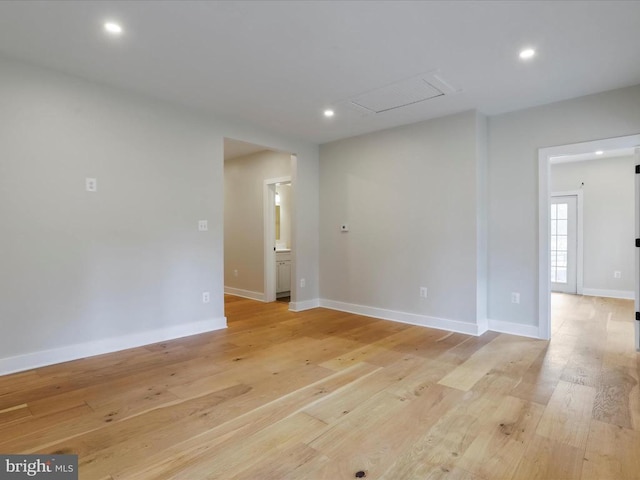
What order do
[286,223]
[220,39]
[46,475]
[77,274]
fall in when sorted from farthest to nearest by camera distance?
[286,223] → [77,274] → [220,39] → [46,475]

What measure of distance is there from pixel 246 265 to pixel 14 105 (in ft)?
12.9

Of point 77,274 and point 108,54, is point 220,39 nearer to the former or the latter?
point 108,54

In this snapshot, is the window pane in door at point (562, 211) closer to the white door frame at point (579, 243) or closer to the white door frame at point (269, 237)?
the white door frame at point (579, 243)

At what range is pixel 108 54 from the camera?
272cm

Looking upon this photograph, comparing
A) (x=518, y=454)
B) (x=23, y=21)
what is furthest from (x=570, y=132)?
(x=23, y=21)

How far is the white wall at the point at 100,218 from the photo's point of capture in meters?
2.83

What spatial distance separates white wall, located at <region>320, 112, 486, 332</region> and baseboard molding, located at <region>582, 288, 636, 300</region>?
3.97m

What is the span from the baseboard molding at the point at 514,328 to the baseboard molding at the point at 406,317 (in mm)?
293

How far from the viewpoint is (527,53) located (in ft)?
8.80

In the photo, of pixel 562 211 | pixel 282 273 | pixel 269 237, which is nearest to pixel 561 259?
pixel 562 211

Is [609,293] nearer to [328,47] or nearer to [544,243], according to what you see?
[544,243]

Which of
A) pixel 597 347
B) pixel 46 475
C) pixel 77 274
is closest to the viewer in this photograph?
pixel 46 475

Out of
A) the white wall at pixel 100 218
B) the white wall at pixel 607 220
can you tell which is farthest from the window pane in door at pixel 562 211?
the white wall at pixel 100 218

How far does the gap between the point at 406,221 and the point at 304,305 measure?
1.96 meters
